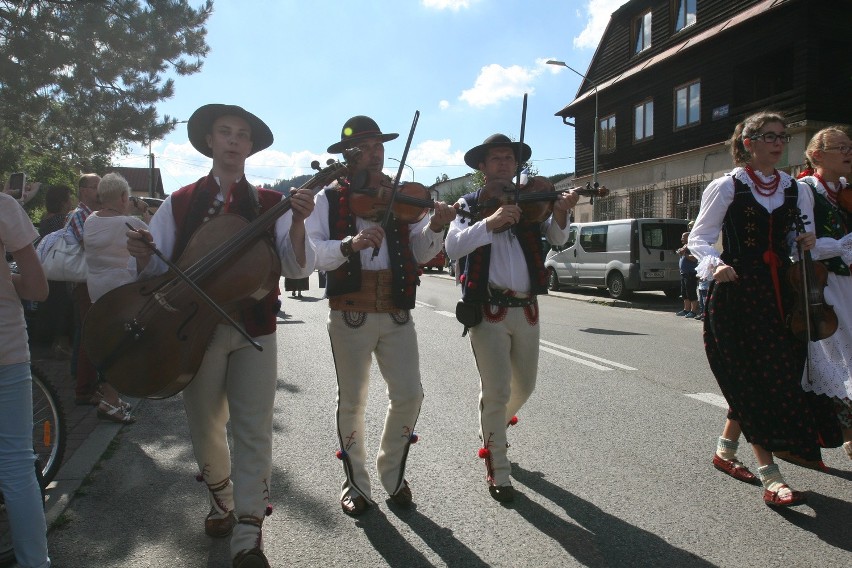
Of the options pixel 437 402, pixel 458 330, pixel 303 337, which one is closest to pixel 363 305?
pixel 437 402

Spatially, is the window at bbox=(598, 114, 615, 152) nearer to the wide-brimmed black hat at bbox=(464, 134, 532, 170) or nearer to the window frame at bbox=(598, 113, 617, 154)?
the window frame at bbox=(598, 113, 617, 154)

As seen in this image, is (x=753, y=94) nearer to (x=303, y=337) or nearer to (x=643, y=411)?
(x=303, y=337)

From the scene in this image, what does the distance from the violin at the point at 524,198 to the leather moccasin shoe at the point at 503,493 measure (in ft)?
4.51

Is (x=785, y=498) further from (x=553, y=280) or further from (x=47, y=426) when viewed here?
(x=553, y=280)

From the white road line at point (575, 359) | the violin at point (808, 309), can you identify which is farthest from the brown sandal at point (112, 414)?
the white road line at point (575, 359)

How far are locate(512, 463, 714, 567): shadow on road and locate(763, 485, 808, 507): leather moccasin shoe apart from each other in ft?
2.46

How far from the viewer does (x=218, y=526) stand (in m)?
3.29

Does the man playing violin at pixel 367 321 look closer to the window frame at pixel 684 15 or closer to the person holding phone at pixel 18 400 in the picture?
the person holding phone at pixel 18 400

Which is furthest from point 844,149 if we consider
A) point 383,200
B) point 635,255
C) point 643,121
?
point 643,121

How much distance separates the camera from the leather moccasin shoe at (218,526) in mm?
3295

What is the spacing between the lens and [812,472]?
4055mm

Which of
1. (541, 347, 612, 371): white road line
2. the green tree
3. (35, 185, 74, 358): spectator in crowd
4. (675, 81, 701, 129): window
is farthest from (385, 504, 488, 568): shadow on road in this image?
(675, 81, 701, 129): window

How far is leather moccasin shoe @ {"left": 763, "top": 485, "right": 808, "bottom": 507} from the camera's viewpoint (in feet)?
11.4

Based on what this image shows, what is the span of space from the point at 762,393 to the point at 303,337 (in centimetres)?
758
